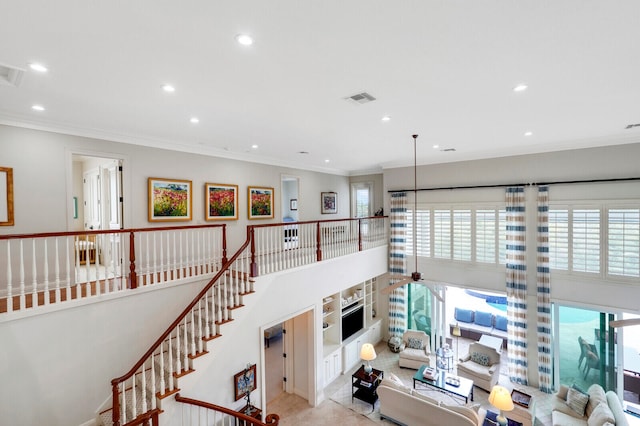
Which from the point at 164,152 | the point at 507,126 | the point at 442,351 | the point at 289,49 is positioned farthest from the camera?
the point at 442,351

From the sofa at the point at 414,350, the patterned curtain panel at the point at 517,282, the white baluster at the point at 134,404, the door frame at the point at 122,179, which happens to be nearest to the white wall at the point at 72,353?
the white baluster at the point at 134,404

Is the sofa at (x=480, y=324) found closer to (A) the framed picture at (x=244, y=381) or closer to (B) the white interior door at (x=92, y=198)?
(A) the framed picture at (x=244, y=381)

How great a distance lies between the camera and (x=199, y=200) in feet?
19.8

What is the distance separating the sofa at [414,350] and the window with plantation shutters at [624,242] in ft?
14.0

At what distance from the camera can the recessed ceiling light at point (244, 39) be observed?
2.16 metres

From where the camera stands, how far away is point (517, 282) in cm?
655

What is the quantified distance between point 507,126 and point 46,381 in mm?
7192

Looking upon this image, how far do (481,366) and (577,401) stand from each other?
1820mm

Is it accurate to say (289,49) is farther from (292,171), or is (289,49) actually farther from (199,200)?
(292,171)

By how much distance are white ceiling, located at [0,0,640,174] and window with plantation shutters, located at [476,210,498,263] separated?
2507mm

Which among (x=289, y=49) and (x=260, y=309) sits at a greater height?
(x=289, y=49)

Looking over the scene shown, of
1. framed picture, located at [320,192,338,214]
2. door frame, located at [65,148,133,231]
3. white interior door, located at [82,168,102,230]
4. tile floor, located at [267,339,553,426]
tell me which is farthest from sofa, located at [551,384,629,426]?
white interior door, located at [82,168,102,230]

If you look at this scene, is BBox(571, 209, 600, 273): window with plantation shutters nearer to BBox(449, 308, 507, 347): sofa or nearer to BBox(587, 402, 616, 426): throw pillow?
BBox(587, 402, 616, 426): throw pillow

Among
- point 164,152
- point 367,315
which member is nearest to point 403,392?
point 367,315
